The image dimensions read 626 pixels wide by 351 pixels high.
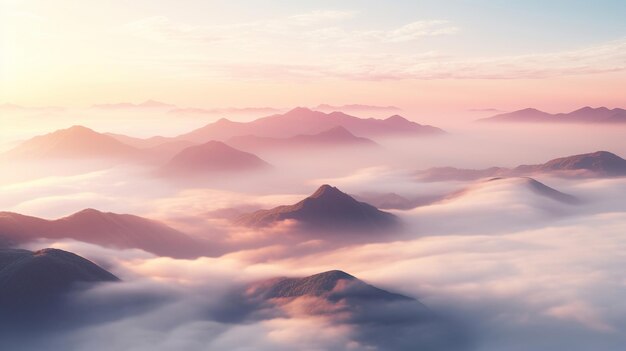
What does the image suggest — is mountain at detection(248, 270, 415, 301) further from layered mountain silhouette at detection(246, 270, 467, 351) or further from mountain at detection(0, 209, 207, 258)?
mountain at detection(0, 209, 207, 258)

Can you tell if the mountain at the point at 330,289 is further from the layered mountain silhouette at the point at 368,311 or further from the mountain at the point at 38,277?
the mountain at the point at 38,277

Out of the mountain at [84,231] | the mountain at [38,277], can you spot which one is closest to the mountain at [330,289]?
the mountain at [38,277]

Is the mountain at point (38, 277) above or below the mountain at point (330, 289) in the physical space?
above

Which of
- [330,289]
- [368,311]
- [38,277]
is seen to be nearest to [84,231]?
[38,277]

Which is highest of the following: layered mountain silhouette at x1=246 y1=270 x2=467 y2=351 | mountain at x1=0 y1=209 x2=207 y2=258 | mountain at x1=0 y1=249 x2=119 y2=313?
mountain at x1=0 y1=209 x2=207 y2=258

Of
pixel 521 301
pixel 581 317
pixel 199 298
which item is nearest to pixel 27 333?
pixel 199 298

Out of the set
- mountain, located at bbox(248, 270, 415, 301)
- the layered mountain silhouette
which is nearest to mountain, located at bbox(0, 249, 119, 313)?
the layered mountain silhouette
